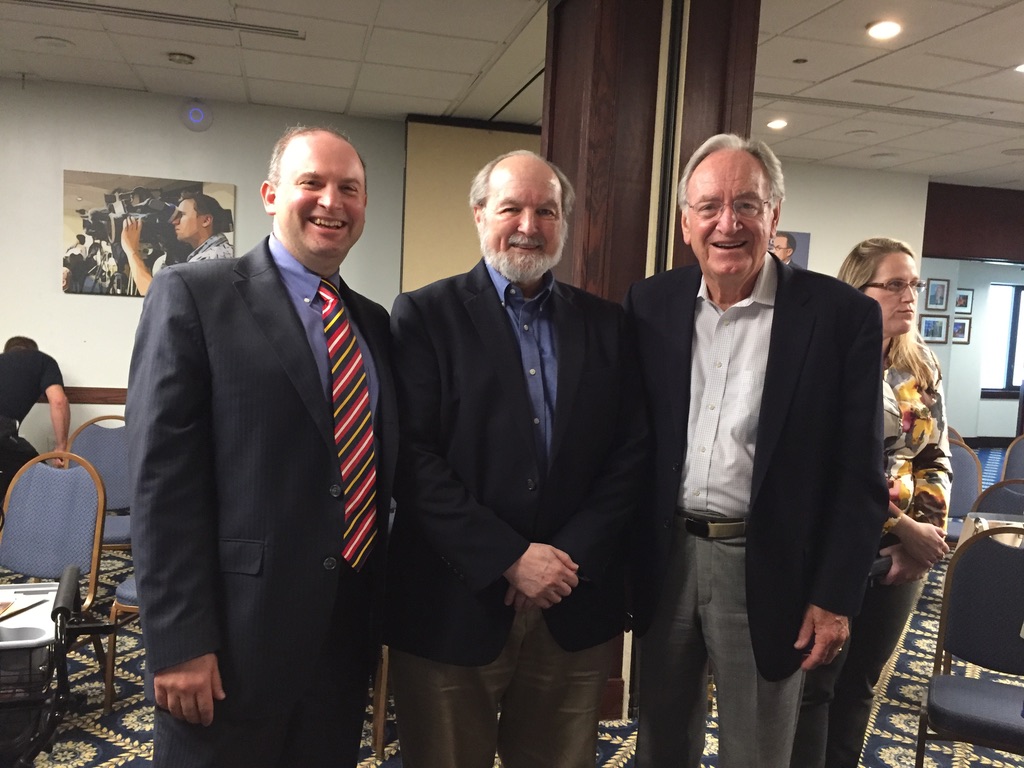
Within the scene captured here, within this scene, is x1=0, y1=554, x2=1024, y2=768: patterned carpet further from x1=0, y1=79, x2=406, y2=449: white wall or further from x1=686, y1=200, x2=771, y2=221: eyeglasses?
x1=0, y1=79, x2=406, y2=449: white wall

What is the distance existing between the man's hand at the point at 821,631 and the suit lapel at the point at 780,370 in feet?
1.02

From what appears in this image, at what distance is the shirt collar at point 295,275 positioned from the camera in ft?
5.50

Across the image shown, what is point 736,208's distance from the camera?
5.91 ft

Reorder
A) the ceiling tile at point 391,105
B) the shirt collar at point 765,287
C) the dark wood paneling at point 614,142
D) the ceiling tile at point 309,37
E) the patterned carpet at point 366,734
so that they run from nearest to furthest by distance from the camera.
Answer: the shirt collar at point 765,287, the patterned carpet at point 366,734, the dark wood paneling at point 614,142, the ceiling tile at point 309,37, the ceiling tile at point 391,105

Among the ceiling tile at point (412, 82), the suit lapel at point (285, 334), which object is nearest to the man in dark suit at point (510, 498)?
the suit lapel at point (285, 334)

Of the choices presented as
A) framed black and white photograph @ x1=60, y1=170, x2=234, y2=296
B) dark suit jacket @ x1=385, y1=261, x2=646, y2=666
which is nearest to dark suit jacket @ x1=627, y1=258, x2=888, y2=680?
dark suit jacket @ x1=385, y1=261, x2=646, y2=666

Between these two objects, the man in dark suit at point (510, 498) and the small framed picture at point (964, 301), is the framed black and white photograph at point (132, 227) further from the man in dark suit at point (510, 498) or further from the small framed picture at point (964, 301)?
the small framed picture at point (964, 301)

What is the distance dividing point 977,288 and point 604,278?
11.3 meters

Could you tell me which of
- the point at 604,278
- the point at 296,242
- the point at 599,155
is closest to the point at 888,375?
the point at 604,278

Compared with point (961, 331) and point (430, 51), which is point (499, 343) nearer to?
point (430, 51)

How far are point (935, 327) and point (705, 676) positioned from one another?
9.83 metres

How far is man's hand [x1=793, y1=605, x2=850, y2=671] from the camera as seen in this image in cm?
175

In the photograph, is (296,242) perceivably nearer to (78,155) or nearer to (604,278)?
(604,278)

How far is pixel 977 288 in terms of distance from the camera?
1202 centimetres
